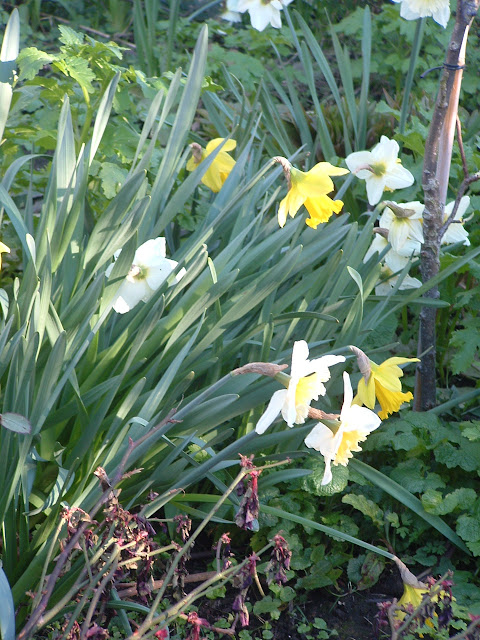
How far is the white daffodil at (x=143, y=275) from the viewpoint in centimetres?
162

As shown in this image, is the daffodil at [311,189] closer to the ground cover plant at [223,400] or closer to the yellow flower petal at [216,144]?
the ground cover plant at [223,400]

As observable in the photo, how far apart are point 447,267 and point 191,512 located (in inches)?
38.2

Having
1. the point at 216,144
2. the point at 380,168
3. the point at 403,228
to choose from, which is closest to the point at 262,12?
the point at 216,144

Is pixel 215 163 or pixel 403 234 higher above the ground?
pixel 215 163

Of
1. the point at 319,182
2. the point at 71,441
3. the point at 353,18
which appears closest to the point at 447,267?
the point at 319,182

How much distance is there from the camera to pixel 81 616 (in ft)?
4.99

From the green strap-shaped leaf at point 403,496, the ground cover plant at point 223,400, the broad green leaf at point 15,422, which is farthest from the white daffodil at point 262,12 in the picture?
the broad green leaf at point 15,422

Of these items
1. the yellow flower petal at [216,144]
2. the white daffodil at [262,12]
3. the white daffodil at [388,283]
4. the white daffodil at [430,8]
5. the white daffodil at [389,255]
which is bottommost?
the white daffodil at [388,283]

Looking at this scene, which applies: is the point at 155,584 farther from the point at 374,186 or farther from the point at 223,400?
the point at 374,186

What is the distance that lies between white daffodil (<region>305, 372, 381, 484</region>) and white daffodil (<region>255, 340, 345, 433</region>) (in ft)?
0.18

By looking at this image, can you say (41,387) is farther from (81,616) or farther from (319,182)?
(319,182)

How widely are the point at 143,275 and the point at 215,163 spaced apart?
567 mm

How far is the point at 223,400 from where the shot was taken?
4.78 feet

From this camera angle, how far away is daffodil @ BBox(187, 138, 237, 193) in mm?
2027
